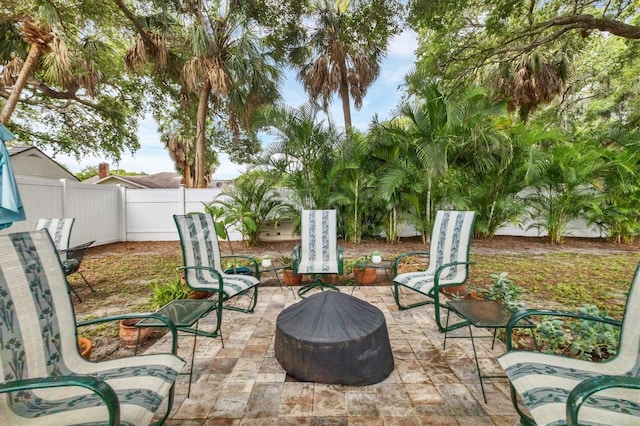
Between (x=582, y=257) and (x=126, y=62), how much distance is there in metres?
11.6

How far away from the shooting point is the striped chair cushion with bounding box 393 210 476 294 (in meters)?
2.90

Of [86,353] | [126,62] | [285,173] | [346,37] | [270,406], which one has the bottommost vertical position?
[270,406]

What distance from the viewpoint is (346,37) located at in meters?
8.45

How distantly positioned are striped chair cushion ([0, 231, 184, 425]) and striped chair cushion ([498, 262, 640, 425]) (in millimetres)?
1588

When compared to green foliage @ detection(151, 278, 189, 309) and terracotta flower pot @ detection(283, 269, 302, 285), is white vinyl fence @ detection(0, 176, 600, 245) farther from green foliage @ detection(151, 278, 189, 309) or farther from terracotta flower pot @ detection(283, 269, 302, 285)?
green foliage @ detection(151, 278, 189, 309)

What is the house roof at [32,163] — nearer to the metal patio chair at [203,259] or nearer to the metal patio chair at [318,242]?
the metal patio chair at [203,259]

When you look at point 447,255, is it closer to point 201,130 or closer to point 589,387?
point 589,387

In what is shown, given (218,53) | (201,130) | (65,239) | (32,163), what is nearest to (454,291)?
(65,239)

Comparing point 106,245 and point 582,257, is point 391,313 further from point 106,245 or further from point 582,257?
point 106,245

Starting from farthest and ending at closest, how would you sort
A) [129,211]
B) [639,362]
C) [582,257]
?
[129,211] → [582,257] → [639,362]

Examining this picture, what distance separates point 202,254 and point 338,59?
7999 millimetres

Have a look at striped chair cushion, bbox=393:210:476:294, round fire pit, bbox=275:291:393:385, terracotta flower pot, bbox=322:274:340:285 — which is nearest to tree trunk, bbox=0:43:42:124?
terracotta flower pot, bbox=322:274:340:285

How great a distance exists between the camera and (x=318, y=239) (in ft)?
13.7

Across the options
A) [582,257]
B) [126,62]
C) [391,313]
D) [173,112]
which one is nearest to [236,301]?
[391,313]
